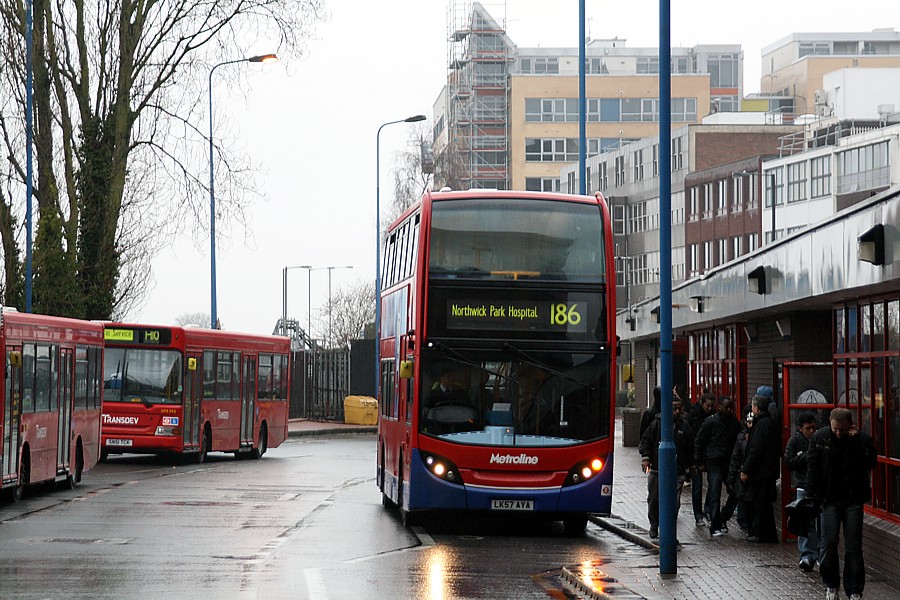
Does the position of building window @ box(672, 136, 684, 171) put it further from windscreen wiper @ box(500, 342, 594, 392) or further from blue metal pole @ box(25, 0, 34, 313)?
windscreen wiper @ box(500, 342, 594, 392)

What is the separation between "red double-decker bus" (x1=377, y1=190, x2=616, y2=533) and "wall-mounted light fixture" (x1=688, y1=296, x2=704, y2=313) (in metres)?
10.0

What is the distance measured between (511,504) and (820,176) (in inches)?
2498

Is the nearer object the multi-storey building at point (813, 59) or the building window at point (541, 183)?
the multi-storey building at point (813, 59)

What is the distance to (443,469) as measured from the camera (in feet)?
63.2

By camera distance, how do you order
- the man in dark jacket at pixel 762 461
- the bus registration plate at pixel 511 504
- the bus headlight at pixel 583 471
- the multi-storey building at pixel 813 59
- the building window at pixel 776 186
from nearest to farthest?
the man in dark jacket at pixel 762 461, the bus registration plate at pixel 511 504, the bus headlight at pixel 583 471, the building window at pixel 776 186, the multi-storey building at pixel 813 59

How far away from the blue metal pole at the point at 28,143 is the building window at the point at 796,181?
166 ft

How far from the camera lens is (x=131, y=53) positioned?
39.5m

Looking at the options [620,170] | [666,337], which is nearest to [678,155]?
[620,170]

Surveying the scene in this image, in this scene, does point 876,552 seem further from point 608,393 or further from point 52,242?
point 52,242

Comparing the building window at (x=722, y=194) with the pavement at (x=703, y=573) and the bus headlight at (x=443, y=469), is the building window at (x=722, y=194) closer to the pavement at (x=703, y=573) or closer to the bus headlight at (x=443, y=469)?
the pavement at (x=703, y=573)

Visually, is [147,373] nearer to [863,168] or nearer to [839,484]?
[839,484]

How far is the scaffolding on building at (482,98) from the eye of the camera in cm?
11781

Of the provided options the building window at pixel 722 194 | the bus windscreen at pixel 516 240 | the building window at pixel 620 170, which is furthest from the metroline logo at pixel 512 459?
the building window at pixel 620 170

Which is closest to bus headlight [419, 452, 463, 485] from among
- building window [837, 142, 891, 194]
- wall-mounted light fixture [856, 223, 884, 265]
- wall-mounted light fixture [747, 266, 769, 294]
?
wall-mounted light fixture [747, 266, 769, 294]
